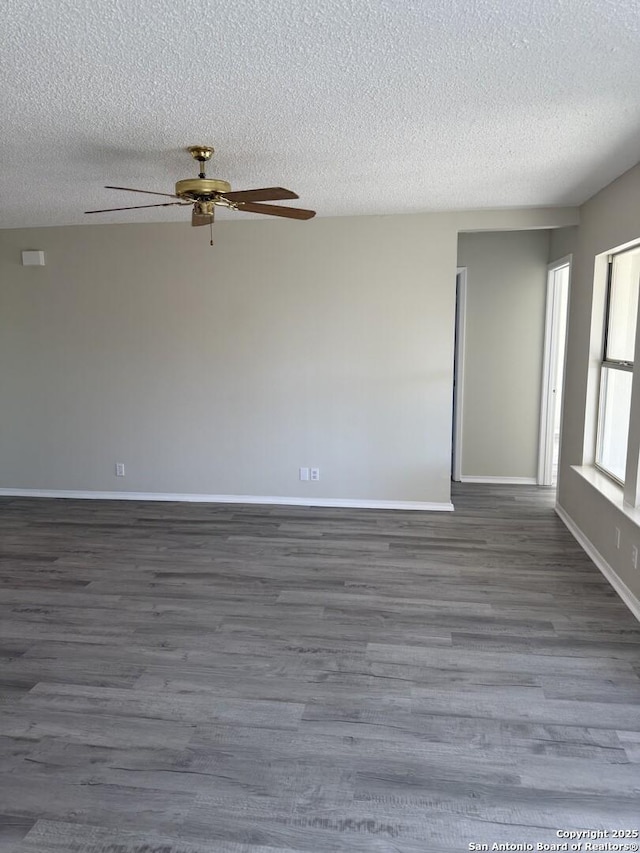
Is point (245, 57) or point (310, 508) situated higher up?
point (245, 57)

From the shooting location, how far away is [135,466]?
562 cm

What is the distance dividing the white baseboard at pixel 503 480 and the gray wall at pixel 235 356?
1.07 metres

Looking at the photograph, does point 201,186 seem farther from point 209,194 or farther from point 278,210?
point 278,210

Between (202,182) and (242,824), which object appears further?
(202,182)

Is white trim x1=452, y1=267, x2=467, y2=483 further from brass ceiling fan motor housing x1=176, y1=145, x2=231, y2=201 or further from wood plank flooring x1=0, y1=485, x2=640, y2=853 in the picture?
brass ceiling fan motor housing x1=176, y1=145, x2=231, y2=201

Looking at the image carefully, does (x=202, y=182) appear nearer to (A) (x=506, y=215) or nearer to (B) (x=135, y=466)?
(A) (x=506, y=215)

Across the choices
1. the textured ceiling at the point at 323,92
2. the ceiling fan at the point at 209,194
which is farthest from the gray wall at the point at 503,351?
the ceiling fan at the point at 209,194

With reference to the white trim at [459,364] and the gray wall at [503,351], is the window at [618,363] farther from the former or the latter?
the white trim at [459,364]

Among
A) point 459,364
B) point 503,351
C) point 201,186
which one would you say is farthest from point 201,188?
point 503,351

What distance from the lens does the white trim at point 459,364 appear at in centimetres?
605

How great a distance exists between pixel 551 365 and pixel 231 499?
3.31m

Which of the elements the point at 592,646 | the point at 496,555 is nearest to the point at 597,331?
the point at 496,555

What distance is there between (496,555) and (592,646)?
127cm

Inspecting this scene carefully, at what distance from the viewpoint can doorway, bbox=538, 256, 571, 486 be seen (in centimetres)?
578
